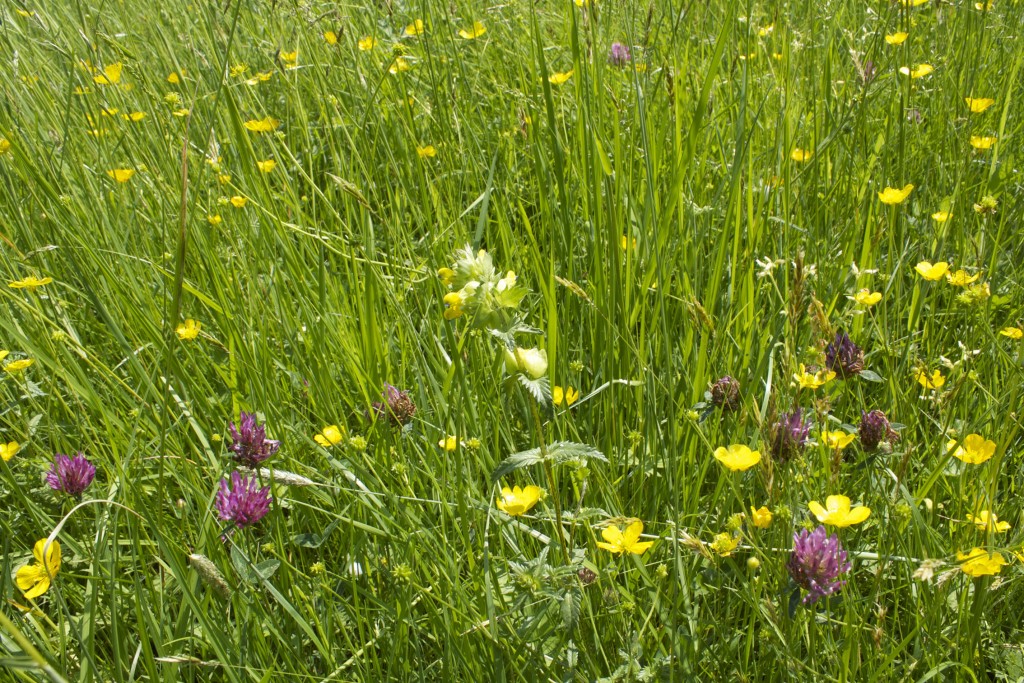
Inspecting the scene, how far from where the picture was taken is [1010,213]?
1.86m

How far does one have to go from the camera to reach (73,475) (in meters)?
1.26

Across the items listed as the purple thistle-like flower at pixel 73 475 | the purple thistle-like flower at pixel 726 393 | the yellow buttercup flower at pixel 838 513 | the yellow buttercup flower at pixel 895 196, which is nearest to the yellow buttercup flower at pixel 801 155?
the yellow buttercup flower at pixel 895 196

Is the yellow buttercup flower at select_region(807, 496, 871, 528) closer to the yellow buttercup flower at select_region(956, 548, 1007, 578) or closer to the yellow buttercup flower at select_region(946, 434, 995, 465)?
the yellow buttercup flower at select_region(956, 548, 1007, 578)

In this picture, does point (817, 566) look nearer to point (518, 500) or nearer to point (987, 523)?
point (987, 523)

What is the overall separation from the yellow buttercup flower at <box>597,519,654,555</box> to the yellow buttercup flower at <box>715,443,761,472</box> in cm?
14

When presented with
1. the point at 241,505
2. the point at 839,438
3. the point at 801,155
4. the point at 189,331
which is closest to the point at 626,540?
the point at 839,438

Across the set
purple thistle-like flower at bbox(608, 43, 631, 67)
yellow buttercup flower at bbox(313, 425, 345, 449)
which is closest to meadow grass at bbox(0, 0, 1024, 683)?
yellow buttercup flower at bbox(313, 425, 345, 449)

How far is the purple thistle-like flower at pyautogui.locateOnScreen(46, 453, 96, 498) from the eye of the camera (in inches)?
49.3

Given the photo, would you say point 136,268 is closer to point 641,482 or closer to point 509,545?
point 509,545

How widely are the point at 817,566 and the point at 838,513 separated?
0.23ft

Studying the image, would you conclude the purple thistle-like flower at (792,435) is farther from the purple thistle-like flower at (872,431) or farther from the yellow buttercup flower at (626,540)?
the yellow buttercup flower at (626,540)

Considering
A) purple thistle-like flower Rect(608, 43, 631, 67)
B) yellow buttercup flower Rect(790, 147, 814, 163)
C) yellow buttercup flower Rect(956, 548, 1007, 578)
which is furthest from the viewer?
purple thistle-like flower Rect(608, 43, 631, 67)

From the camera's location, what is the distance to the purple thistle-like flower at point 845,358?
1.27 meters

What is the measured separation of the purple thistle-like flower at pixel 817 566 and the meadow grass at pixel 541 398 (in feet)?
0.07
